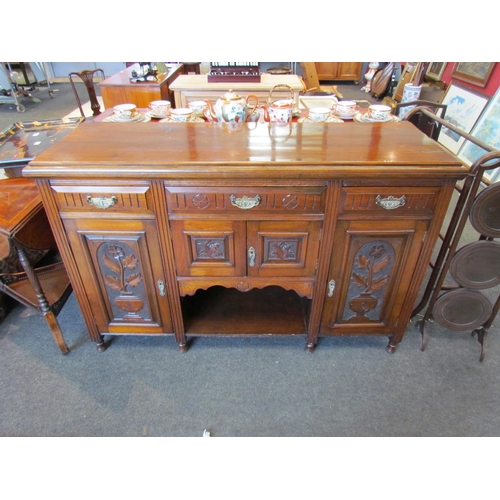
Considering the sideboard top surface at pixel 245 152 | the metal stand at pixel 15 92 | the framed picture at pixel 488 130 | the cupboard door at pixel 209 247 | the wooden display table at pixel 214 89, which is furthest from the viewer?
the metal stand at pixel 15 92

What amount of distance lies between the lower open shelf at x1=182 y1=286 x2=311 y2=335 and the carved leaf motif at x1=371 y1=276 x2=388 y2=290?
37cm

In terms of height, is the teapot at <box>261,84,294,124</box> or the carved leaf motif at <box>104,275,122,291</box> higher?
the teapot at <box>261,84,294,124</box>

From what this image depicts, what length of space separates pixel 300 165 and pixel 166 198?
18.0 inches

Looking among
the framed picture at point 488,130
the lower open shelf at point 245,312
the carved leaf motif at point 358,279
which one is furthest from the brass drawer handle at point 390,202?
the framed picture at point 488,130

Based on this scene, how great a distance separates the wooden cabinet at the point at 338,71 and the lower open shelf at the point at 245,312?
612cm

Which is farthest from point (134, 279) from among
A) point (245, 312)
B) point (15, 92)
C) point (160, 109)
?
point (15, 92)

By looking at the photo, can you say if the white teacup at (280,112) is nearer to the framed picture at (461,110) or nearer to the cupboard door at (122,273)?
the cupboard door at (122,273)

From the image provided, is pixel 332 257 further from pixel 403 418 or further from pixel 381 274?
pixel 403 418

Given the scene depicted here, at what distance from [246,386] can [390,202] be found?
3.06ft

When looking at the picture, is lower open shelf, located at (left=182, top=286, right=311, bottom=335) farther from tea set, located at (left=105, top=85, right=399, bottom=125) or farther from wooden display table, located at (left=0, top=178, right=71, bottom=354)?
tea set, located at (left=105, top=85, right=399, bottom=125)

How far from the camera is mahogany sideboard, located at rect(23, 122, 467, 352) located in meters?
1.13

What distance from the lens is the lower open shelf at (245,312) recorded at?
1.59 meters

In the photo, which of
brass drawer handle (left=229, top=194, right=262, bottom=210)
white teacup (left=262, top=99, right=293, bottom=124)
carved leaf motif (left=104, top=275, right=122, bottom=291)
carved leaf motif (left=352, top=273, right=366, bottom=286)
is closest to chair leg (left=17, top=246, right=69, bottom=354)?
carved leaf motif (left=104, top=275, right=122, bottom=291)

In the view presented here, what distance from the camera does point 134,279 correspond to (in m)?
1.39
